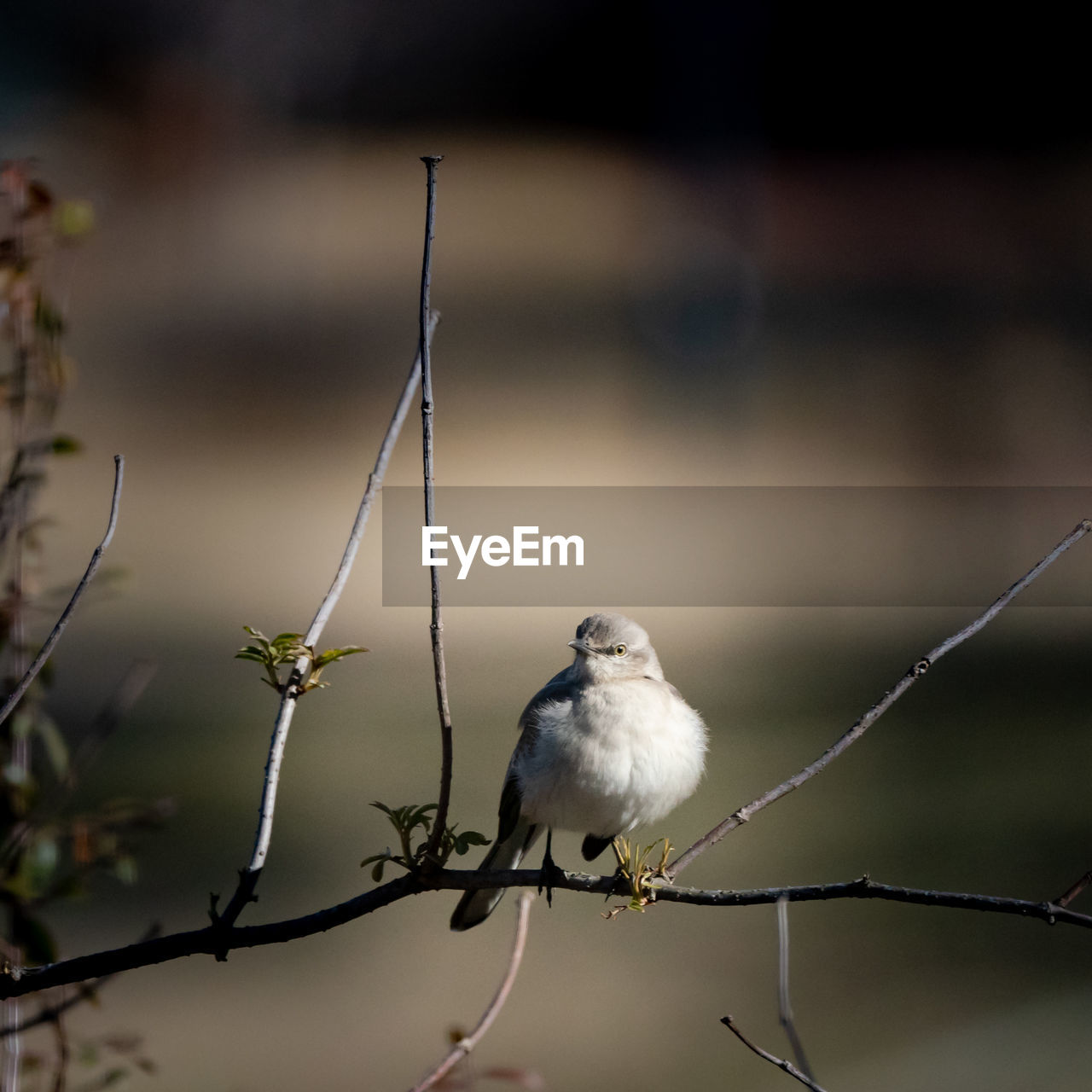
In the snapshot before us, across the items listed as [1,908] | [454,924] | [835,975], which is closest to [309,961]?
[835,975]

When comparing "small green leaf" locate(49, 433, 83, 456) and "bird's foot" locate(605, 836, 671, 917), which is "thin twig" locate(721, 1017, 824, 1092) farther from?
"small green leaf" locate(49, 433, 83, 456)

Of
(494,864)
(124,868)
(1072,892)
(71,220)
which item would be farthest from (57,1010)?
(1072,892)

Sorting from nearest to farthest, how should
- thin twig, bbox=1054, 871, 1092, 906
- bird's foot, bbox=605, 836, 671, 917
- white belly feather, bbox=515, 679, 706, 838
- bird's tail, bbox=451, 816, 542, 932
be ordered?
thin twig, bbox=1054, 871, 1092, 906
bird's foot, bbox=605, 836, 671, 917
white belly feather, bbox=515, 679, 706, 838
bird's tail, bbox=451, 816, 542, 932

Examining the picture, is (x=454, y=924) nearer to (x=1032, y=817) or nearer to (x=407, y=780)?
(x=407, y=780)

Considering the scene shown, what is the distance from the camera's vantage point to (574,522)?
5.78 metres

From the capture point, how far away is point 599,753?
74.6 inches

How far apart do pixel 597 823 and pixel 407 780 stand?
2.98m

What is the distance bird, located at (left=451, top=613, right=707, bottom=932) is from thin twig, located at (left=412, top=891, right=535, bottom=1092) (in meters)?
0.89

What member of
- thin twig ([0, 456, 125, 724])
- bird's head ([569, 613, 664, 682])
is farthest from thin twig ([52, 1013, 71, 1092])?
bird's head ([569, 613, 664, 682])

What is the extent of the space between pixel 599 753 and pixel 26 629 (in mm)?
905

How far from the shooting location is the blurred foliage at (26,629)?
1.47 meters

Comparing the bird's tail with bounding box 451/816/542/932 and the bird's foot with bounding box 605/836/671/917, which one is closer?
the bird's foot with bounding box 605/836/671/917

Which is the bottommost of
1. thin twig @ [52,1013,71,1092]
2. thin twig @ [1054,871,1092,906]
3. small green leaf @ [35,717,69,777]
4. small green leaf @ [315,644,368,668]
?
thin twig @ [52,1013,71,1092]

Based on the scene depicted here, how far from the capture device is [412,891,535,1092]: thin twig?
0.87 m
